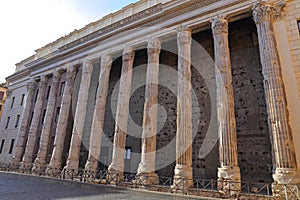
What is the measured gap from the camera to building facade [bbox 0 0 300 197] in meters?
8.42

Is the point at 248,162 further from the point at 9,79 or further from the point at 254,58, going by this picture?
the point at 9,79

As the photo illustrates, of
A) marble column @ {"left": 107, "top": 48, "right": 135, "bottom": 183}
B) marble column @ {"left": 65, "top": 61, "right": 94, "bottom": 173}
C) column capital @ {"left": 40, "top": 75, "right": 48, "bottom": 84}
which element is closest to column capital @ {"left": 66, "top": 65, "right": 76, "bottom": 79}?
marble column @ {"left": 65, "top": 61, "right": 94, "bottom": 173}

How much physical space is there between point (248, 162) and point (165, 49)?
8432mm

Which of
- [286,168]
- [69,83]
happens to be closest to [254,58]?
[286,168]

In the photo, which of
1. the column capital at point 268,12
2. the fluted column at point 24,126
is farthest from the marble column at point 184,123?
the fluted column at point 24,126

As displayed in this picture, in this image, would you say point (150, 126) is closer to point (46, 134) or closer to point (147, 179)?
point (147, 179)

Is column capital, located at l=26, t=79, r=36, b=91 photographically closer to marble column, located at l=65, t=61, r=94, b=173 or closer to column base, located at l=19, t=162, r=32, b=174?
column base, located at l=19, t=162, r=32, b=174

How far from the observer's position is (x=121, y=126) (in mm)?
11594

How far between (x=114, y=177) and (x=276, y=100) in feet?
25.3

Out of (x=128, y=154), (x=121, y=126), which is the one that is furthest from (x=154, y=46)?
(x=128, y=154)

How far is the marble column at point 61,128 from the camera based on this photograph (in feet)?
44.9

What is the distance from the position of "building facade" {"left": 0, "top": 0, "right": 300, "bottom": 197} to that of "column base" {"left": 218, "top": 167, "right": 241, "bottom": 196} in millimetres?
56

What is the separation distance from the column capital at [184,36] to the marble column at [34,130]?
12.2 m

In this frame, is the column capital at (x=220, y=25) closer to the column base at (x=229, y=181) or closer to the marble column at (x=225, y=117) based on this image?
the marble column at (x=225, y=117)
